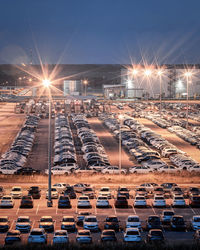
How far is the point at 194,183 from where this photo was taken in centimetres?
2373

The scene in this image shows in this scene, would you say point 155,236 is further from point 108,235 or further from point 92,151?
point 92,151

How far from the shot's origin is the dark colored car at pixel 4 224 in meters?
15.5

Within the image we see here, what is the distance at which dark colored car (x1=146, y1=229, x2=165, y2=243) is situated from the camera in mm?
14304

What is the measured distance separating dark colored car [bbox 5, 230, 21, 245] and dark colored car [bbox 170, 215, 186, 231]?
4.96m

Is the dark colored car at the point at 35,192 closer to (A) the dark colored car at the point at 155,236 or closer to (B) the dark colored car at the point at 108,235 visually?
(B) the dark colored car at the point at 108,235

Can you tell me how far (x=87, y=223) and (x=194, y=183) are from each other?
30.5 feet

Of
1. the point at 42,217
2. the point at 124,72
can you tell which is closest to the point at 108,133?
the point at 42,217

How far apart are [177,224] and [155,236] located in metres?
1.80

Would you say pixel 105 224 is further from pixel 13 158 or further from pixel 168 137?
pixel 168 137

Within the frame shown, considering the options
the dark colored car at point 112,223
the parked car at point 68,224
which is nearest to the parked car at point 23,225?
the parked car at point 68,224

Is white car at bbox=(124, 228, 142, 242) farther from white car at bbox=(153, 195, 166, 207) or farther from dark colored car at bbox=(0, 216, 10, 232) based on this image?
white car at bbox=(153, 195, 166, 207)

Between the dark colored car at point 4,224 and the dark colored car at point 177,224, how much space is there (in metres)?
5.26

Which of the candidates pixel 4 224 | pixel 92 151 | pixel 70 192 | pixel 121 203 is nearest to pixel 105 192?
pixel 70 192

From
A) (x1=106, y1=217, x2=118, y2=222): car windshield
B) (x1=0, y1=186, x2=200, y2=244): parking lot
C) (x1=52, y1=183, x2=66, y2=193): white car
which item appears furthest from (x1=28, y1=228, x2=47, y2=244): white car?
(x1=52, y1=183, x2=66, y2=193): white car
